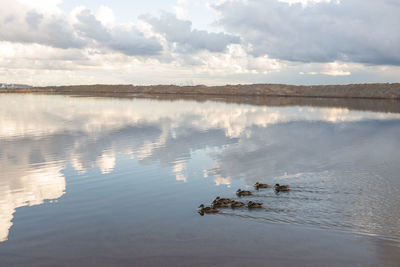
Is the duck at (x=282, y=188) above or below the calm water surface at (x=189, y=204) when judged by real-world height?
above

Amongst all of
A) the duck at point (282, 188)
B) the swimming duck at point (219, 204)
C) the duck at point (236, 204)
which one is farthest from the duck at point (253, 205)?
the duck at point (282, 188)

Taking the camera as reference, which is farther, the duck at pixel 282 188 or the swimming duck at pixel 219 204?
the duck at pixel 282 188

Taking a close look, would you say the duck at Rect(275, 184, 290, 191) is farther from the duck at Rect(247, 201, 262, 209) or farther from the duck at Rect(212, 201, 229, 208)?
the duck at Rect(212, 201, 229, 208)

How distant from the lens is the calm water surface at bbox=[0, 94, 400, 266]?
10289 millimetres

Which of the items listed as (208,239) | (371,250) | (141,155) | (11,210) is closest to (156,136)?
(141,155)

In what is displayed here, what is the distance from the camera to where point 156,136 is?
33.2 meters

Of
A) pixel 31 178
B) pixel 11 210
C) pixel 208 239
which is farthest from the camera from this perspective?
pixel 31 178

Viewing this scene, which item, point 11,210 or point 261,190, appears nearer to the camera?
point 11,210

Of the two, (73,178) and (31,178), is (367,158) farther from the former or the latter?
(31,178)

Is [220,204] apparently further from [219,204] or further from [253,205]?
[253,205]

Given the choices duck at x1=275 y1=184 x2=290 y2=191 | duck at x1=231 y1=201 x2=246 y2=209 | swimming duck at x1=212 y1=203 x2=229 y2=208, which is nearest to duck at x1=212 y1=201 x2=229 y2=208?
swimming duck at x1=212 y1=203 x2=229 y2=208

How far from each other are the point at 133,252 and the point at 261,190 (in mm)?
7926

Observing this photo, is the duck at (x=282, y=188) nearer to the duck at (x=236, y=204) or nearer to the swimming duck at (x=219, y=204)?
the duck at (x=236, y=204)

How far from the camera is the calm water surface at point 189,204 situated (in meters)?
10.3
